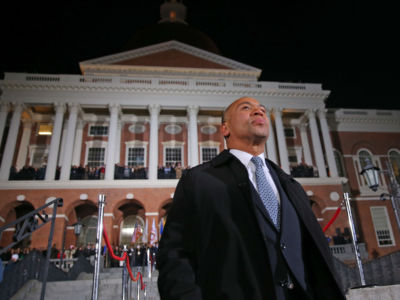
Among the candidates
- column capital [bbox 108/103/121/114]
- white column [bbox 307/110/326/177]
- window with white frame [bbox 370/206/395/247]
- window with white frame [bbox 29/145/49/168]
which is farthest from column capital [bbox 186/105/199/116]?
window with white frame [bbox 370/206/395/247]

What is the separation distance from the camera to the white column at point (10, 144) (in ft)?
67.3

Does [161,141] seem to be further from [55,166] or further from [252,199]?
[252,199]

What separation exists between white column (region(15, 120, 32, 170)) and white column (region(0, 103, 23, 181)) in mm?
2193

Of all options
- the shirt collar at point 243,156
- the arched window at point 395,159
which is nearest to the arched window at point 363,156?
the arched window at point 395,159

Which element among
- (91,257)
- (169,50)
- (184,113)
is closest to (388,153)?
(184,113)

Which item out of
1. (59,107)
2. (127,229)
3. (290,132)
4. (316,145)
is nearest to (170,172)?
(127,229)

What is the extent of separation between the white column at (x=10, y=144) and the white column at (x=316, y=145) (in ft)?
70.0

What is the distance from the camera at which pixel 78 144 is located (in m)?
24.7

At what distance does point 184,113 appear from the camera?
86.9 feet

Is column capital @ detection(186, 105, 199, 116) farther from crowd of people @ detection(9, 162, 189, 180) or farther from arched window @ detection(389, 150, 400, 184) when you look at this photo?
arched window @ detection(389, 150, 400, 184)

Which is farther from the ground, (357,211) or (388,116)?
(388,116)

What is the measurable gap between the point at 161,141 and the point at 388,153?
800 inches

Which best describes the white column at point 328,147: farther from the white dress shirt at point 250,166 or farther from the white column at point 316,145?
the white dress shirt at point 250,166

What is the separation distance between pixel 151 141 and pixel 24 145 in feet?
31.9
